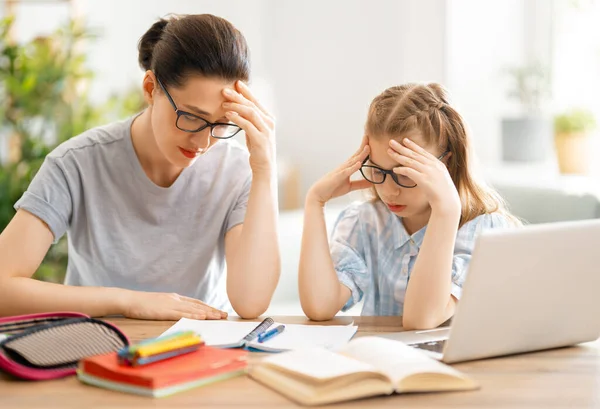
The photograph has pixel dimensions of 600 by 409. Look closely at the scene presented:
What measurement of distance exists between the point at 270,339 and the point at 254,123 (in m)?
0.51

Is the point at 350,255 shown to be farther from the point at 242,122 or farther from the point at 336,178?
the point at 242,122

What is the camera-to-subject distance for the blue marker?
133 centimetres

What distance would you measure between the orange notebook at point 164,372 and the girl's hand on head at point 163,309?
0.36m

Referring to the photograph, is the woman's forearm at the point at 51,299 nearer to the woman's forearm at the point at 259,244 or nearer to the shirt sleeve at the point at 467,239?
the woman's forearm at the point at 259,244

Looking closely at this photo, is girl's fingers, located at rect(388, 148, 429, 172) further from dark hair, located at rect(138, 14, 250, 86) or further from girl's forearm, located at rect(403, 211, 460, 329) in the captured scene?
dark hair, located at rect(138, 14, 250, 86)

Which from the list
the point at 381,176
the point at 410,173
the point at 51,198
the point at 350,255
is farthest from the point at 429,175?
the point at 51,198

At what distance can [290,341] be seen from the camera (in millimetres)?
1334

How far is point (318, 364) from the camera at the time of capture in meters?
1.07

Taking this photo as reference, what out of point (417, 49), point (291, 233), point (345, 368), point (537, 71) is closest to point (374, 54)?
point (417, 49)

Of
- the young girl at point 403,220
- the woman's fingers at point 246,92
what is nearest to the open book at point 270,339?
the young girl at point 403,220

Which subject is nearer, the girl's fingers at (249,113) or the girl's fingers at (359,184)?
the girl's fingers at (249,113)

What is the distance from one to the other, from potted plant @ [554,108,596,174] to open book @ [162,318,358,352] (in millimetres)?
2595

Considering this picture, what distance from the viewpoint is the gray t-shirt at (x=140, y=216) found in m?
1.82

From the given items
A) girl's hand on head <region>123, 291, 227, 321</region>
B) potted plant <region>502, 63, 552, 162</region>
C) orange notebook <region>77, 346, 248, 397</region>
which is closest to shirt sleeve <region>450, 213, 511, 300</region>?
girl's hand on head <region>123, 291, 227, 321</region>
